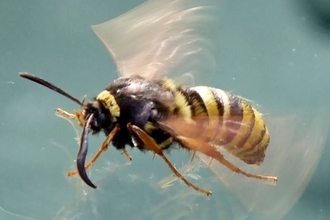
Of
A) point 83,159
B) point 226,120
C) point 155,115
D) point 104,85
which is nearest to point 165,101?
point 155,115

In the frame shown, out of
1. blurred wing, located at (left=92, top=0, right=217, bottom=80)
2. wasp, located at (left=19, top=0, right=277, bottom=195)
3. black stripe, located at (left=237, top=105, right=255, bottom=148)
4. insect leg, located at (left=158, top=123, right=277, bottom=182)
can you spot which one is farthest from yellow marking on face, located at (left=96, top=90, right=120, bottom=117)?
black stripe, located at (left=237, top=105, right=255, bottom=148)

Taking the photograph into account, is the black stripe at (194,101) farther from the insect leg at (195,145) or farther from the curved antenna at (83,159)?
the curved antenna at (83,159)

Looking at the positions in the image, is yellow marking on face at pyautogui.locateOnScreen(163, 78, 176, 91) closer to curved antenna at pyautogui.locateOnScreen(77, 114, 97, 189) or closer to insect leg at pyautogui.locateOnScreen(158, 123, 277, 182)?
insect leg at pyautogui.locateOnScreen(158, 123, 277, 182)

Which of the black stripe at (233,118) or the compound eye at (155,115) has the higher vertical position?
the compound eye at (155,115)

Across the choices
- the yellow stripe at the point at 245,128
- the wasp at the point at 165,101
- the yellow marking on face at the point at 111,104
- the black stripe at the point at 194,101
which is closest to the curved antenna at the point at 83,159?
the wasp at the point at 165,101

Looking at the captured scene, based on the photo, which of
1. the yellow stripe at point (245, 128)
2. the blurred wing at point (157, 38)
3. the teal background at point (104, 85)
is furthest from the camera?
the teal background at point (104, 85)

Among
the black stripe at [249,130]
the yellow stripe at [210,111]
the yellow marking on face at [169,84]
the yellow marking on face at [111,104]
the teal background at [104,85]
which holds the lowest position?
Result: the teal background at [104,85]

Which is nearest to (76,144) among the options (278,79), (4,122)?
(4,122)

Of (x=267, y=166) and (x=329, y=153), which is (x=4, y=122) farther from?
(x=329, y=153)
